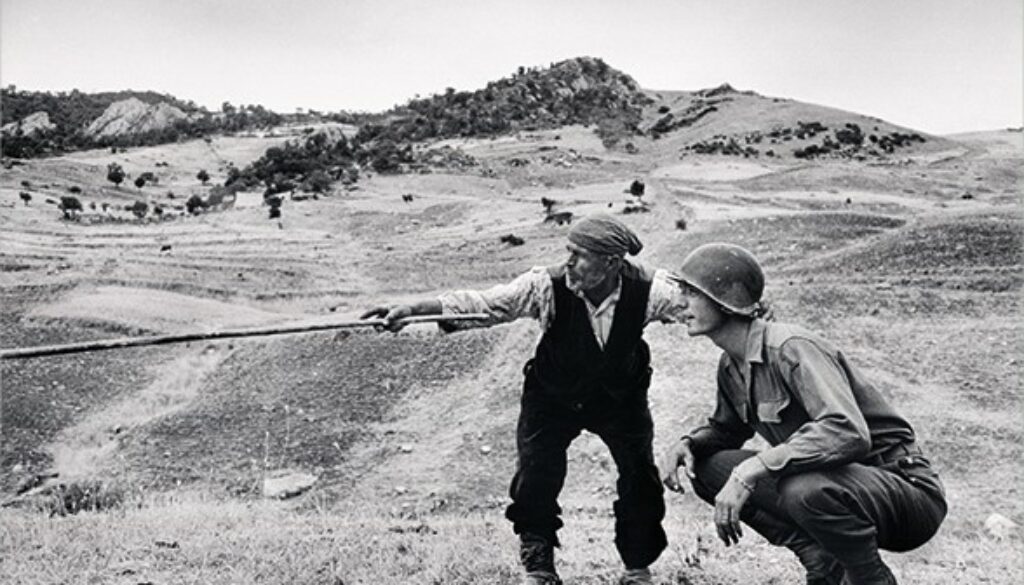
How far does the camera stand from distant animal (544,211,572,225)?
2419 centimetres

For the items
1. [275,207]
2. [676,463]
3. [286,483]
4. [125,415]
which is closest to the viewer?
[676,463]

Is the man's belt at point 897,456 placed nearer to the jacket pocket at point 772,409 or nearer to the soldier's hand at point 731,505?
the jacket pocket at point 772,409

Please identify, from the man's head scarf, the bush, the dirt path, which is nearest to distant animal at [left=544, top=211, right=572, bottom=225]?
the dirt path

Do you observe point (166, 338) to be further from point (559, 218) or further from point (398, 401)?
point (559, 218)

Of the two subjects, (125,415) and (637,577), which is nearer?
(637,577)

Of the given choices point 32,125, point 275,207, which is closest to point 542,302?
point 275,207

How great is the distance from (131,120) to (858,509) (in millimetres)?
84559

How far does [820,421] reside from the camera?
3.00 meters

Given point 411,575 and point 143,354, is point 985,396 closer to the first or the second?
point 411,575

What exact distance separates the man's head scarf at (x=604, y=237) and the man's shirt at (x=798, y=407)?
2.21 feet

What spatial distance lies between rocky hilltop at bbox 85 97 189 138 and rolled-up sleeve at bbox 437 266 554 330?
77402mm

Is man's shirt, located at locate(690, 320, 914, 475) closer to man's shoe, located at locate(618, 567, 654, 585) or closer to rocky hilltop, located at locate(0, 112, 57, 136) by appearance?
man's shoe, located at locate(618, 567, 654, 585)

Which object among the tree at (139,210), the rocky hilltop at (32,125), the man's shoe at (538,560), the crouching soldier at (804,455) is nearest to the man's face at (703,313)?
the crouching soldier at (804,455)

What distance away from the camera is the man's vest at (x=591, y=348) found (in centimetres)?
392
